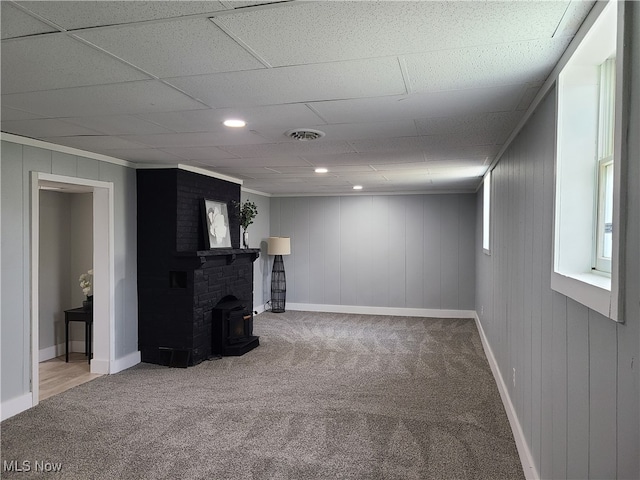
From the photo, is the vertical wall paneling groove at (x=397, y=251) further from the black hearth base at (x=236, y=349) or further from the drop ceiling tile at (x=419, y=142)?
the drop ceiling tile at (x=419, y=142)

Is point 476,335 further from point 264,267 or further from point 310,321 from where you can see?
point 264,267

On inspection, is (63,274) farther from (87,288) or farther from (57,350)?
(57,350)

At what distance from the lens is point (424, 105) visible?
2641 millimetres

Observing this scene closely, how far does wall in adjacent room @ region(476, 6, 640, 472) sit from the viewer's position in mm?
1166

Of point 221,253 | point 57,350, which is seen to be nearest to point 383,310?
point 221,253

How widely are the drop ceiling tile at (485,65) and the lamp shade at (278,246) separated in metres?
5.99

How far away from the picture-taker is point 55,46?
71.7 inches

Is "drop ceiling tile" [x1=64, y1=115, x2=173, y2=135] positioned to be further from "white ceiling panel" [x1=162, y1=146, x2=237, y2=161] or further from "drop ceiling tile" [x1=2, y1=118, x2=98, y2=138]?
"white ceiling panel" [x1=162, y1=146, x2=237, y2=161]

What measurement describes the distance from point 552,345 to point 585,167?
33.4 inches

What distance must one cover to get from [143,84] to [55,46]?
49cm

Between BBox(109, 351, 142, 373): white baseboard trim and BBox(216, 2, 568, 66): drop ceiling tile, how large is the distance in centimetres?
399

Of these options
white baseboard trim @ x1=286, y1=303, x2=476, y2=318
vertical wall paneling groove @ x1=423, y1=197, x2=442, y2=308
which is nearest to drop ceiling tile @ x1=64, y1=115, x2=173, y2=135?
vertical wall paneling groove @ x1=423, y1=197, x2=442, y2=308

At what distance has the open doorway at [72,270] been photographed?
465 centimetres

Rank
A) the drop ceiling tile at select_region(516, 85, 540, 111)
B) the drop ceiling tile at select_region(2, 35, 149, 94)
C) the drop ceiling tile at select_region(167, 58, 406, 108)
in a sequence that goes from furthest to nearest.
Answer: the drop ceiling tile at select_region(516, 85, 540, 111), the drop ceiling tile at select_region(167, 58, 406, 108), the drop ceiling tile at select_region(2, 35, 149, 94)
